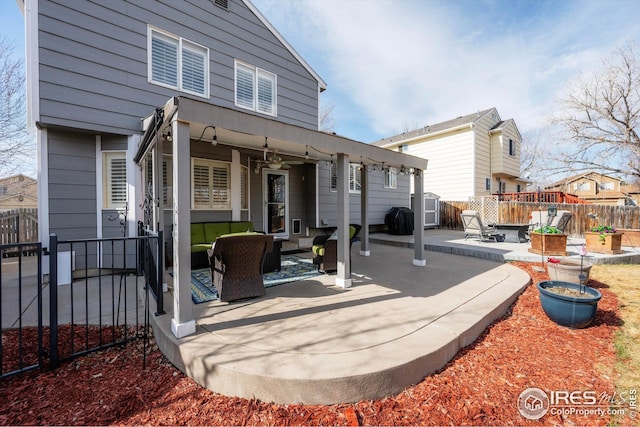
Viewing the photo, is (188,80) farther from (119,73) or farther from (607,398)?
(607,398)

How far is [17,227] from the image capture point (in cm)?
731

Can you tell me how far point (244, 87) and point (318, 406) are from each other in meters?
→ 7.10

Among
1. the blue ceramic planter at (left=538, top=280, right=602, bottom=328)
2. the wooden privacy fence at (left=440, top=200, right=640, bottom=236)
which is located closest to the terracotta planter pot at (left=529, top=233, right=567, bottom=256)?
the blue ceramic planter at (left=538, top=280, right=602, bottom=328)

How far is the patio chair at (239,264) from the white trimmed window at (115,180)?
3155 millimetres

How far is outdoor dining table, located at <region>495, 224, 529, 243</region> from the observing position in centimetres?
869

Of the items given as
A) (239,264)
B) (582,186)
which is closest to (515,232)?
(239,264)

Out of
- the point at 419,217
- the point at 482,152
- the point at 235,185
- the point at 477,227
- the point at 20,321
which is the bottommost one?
the point at 20,321

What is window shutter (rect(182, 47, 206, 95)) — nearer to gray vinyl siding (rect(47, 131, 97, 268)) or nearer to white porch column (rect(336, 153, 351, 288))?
gray vinyl siding (rect(47, 131, 97, 268))

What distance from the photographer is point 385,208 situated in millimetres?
11266

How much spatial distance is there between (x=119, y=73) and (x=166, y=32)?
142 centimetres

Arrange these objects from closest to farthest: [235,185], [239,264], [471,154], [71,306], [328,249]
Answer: [71,306] → [239,264] → [328,249] → [235,185] → [471,154]

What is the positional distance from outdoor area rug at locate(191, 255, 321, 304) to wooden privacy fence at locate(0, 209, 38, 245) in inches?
238

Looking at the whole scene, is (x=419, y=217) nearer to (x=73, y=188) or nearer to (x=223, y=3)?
(x=73, y=188)

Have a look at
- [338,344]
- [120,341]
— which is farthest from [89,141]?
[338,344]
